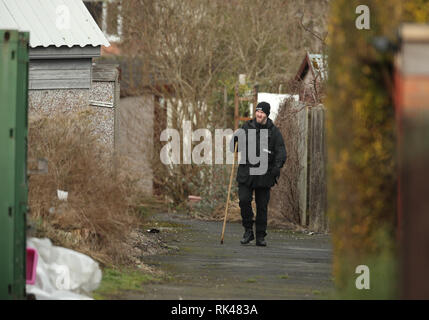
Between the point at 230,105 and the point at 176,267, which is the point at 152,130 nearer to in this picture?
the point at 230,105

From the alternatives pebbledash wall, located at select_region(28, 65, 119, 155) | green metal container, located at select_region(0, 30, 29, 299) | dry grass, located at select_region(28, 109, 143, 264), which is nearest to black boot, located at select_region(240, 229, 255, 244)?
pebbledash wall, located at select_region(28, 65, 119, 155)

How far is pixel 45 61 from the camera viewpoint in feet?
47.2

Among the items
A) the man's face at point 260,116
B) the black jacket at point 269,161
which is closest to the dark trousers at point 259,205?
the black jacket at point 269,161

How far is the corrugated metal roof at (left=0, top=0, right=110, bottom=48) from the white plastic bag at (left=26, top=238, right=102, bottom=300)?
6.09 m

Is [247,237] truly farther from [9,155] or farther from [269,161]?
[9,155]

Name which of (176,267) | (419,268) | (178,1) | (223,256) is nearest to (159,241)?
(223,256)

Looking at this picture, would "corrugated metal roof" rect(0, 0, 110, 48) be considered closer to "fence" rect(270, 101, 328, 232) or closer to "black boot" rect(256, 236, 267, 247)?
"black boot" rect(256, 236, 267, 247)

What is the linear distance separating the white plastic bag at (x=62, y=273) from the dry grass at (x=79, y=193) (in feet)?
2.62

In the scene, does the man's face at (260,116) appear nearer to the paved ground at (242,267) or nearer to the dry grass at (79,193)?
the paved ground at (242,267)

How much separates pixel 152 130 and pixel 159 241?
28.9 feet

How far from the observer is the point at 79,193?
9.88 metres

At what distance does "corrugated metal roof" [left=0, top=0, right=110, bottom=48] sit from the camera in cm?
→ 1409

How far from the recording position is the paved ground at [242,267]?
9039 mm

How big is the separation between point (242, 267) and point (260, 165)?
262 centimetres
